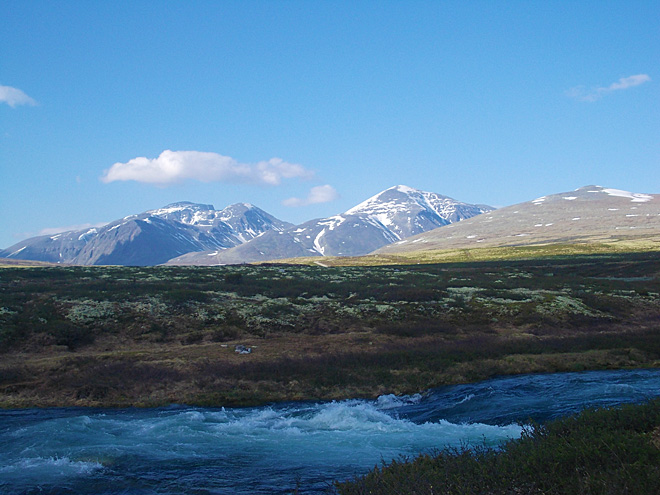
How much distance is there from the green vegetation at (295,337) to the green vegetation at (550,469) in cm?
1230

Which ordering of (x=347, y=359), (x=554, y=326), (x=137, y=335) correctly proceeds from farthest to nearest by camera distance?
(x=554, y=326)
(x=137, y=335)
(x=347, y=359)

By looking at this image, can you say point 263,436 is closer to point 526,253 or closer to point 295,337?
point 295,337

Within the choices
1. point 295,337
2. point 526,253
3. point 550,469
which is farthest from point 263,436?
point 526,253

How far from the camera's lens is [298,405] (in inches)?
837

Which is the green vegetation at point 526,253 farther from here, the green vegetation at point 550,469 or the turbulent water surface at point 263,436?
the green vegetation at point 550,469

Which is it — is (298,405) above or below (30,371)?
below

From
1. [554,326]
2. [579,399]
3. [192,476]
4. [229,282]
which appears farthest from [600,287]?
[192,476]

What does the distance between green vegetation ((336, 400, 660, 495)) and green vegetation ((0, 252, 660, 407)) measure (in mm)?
12296

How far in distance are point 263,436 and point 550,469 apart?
36.0 feet

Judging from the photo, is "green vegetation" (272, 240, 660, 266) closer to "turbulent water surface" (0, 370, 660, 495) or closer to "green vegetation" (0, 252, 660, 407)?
"green vegetation" (0, 252, 660, 407)

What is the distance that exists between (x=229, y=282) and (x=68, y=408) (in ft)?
117

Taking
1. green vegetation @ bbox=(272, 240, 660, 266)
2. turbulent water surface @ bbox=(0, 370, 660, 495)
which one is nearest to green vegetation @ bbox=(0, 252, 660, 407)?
turbulent water surface @ bbox=(0, 370, 660, 495)

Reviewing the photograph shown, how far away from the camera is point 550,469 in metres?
9.11

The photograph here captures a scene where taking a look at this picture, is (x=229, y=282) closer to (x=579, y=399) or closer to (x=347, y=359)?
(x=347, y=359)
